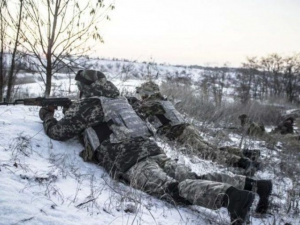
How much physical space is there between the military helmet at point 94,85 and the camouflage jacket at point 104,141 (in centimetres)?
16

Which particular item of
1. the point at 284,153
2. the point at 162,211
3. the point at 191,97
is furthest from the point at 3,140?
the point at 191,97

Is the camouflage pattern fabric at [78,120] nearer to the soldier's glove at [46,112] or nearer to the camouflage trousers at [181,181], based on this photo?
the soldier's glove at [46,112]

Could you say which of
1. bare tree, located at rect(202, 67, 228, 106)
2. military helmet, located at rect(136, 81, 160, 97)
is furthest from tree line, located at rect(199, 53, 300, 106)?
military helmet, located at rect(136, 81, 160, 97)

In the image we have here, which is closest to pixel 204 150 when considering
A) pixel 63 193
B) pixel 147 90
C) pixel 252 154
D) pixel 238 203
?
pixel 252 154

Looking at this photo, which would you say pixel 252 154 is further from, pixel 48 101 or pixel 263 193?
pixel 48 101

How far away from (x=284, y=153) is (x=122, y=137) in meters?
3.90

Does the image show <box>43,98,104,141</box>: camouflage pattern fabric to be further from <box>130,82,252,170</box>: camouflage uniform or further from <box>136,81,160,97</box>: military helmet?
<box>136,81,160,97</box>: military helmet

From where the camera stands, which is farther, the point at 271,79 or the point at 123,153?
the point at 271,79

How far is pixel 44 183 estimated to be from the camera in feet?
7.18

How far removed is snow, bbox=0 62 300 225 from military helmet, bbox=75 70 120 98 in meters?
0.59

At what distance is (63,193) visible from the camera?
6.93ft

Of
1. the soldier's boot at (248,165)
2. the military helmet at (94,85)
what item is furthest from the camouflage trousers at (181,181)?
the soldier's boot at (248,165)

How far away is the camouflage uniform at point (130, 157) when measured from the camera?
8.04ft

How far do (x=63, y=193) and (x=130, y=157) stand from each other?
92cm
